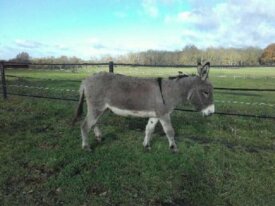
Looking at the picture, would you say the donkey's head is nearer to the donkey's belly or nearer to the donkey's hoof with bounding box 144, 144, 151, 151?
the donkey's belly

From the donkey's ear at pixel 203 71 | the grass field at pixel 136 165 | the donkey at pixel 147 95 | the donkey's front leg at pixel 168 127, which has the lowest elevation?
Result: the grass field at pixel 136 165

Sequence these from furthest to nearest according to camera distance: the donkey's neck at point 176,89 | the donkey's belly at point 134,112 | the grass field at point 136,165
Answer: the donkey's neck at point 176,89, the donkey's belly at point 134,112, the grass field at point 136,165

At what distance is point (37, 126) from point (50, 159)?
2692 mm

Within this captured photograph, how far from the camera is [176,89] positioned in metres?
6.07

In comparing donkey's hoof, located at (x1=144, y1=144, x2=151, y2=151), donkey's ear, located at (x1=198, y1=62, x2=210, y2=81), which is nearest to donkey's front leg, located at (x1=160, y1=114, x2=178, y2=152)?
donkey's hoof, located at (x1=144, y1=144, x2=151, y2=151)

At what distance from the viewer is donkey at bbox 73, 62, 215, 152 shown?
5.90m

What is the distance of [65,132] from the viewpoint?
296 inches

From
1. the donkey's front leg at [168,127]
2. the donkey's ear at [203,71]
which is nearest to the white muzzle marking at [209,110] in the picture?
the donkey's ear at [203,71]

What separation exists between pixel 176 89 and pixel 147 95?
61 cm

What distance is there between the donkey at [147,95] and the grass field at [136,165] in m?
0.67

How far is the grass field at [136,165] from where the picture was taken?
4.45m

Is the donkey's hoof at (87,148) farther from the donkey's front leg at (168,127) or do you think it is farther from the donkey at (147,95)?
the donkey's front leg at (168,127)

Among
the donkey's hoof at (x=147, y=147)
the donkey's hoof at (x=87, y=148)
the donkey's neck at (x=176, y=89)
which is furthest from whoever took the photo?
the donkey's hoof at (x=147, y=147)

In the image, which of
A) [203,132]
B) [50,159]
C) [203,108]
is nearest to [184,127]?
[203,132]
